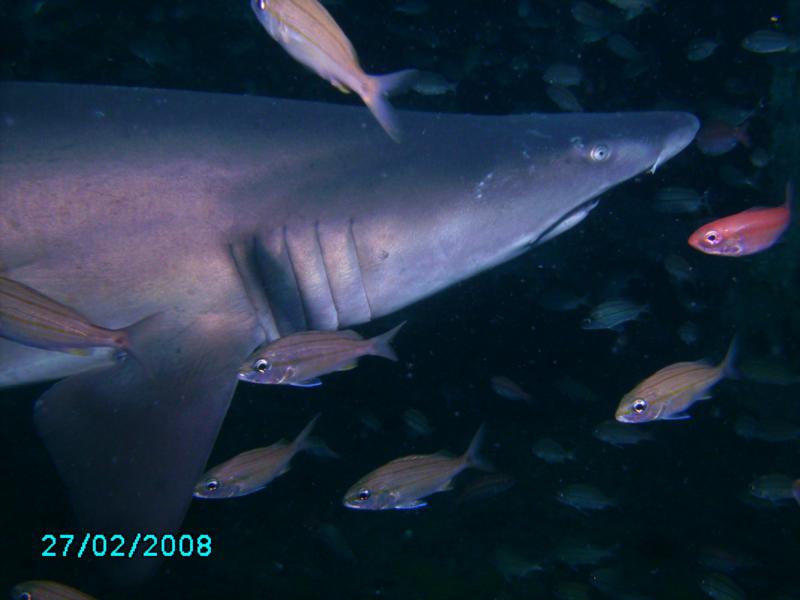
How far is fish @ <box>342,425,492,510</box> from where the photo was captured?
317cm

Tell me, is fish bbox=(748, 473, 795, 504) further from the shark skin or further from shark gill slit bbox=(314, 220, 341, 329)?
shark gill slit bbox=(314, 220, 341, 329)

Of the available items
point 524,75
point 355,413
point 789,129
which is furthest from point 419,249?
point 789,129

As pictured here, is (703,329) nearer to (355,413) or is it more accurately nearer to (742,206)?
(742,206)

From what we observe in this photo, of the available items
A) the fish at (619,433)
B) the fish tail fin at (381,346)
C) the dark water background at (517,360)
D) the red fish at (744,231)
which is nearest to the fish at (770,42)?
the dark water background at (517,360)

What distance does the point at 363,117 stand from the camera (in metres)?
2.46

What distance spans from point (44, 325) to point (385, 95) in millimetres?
1445

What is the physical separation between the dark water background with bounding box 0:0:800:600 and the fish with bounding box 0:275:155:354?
313cm

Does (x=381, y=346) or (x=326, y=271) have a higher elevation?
(x=326, y=271)

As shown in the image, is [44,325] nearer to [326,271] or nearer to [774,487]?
[326,271]

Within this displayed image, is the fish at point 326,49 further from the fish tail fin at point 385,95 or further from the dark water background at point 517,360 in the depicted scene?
the dark water background at point 517,360

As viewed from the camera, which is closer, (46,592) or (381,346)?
(46,592)

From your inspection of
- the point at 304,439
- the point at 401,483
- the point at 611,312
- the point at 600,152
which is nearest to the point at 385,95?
the point at 600,152

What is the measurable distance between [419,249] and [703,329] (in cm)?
511

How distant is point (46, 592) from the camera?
2.37m
